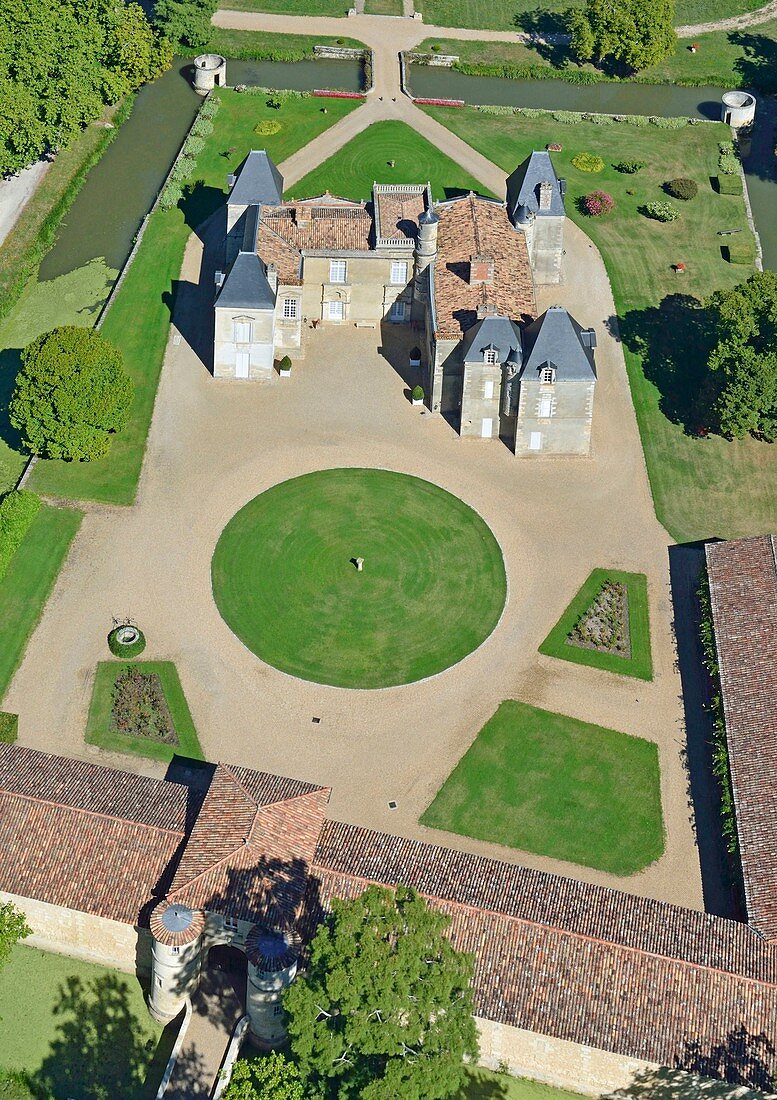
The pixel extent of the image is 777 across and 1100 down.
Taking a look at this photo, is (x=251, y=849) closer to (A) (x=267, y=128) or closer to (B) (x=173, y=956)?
(B) (x=173, y=956)

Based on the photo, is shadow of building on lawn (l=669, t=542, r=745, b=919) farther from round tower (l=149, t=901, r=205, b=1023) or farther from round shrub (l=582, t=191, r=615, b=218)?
round shrub (l=582, t=191, r=615, b=218)

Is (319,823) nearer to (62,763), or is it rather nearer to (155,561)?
(62,763)

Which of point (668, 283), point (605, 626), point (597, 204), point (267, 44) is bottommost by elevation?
point (605, 626)

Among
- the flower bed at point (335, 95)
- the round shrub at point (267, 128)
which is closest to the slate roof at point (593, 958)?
the round shrub at point (267, 128)

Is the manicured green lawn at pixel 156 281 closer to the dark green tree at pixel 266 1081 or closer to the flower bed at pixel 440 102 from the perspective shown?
the flower bed at pixel 440 102

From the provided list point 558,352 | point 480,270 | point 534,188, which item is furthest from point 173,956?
point 534,188

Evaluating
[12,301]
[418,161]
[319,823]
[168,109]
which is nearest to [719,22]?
[418,161]
